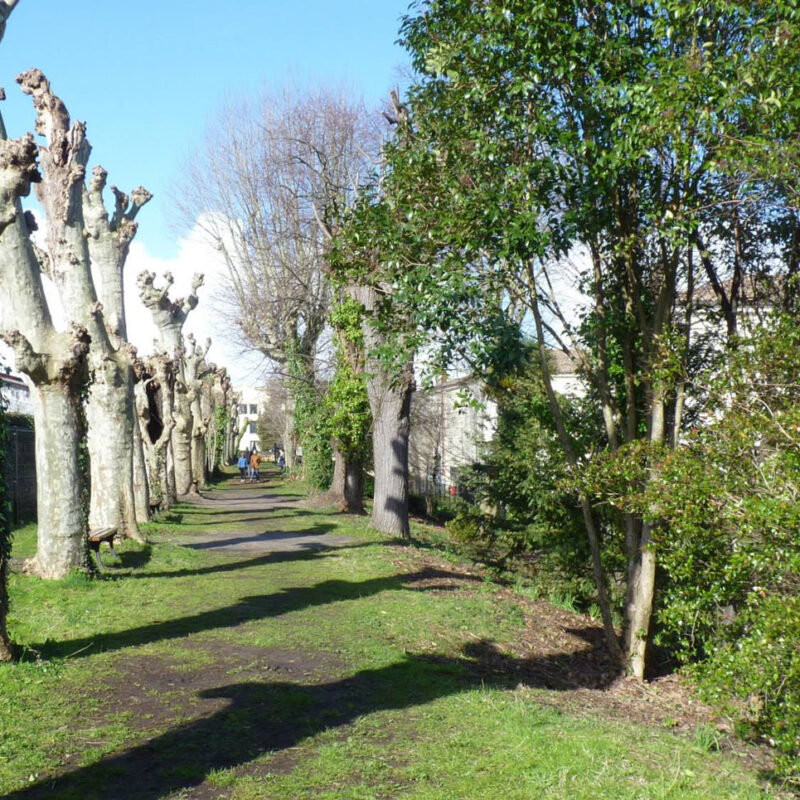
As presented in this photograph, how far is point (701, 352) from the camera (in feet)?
→ 39.9

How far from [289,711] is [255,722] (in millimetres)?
394

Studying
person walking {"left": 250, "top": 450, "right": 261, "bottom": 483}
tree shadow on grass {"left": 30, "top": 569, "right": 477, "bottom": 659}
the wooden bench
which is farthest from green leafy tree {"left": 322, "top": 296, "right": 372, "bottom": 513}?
person walking {"left": 250, "top": 450, "right": 261, "bottom": 483}

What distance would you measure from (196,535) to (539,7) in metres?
13.4

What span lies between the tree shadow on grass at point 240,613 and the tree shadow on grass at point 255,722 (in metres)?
1.80

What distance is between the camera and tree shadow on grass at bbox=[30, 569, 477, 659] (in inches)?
336

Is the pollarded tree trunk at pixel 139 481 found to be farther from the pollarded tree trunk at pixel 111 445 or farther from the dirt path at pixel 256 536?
the pollarded tree trunk at pixel 111 445

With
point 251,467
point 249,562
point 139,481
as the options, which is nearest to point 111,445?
point 249,562

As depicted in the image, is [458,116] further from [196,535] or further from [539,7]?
[196,535]

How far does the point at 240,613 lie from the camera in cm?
1052

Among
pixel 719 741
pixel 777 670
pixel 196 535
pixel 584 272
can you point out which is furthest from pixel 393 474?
pixel 777 670

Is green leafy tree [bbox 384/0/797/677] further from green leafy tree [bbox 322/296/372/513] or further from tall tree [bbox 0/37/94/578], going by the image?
green leafy tree [bbox 322/296/372/513]

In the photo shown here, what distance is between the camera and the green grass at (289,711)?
564 centimetres

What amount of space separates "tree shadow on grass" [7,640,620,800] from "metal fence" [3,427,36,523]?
12.2 metres

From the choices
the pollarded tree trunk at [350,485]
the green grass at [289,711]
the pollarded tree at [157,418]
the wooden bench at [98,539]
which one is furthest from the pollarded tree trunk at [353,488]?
the green grass at [289,711]
